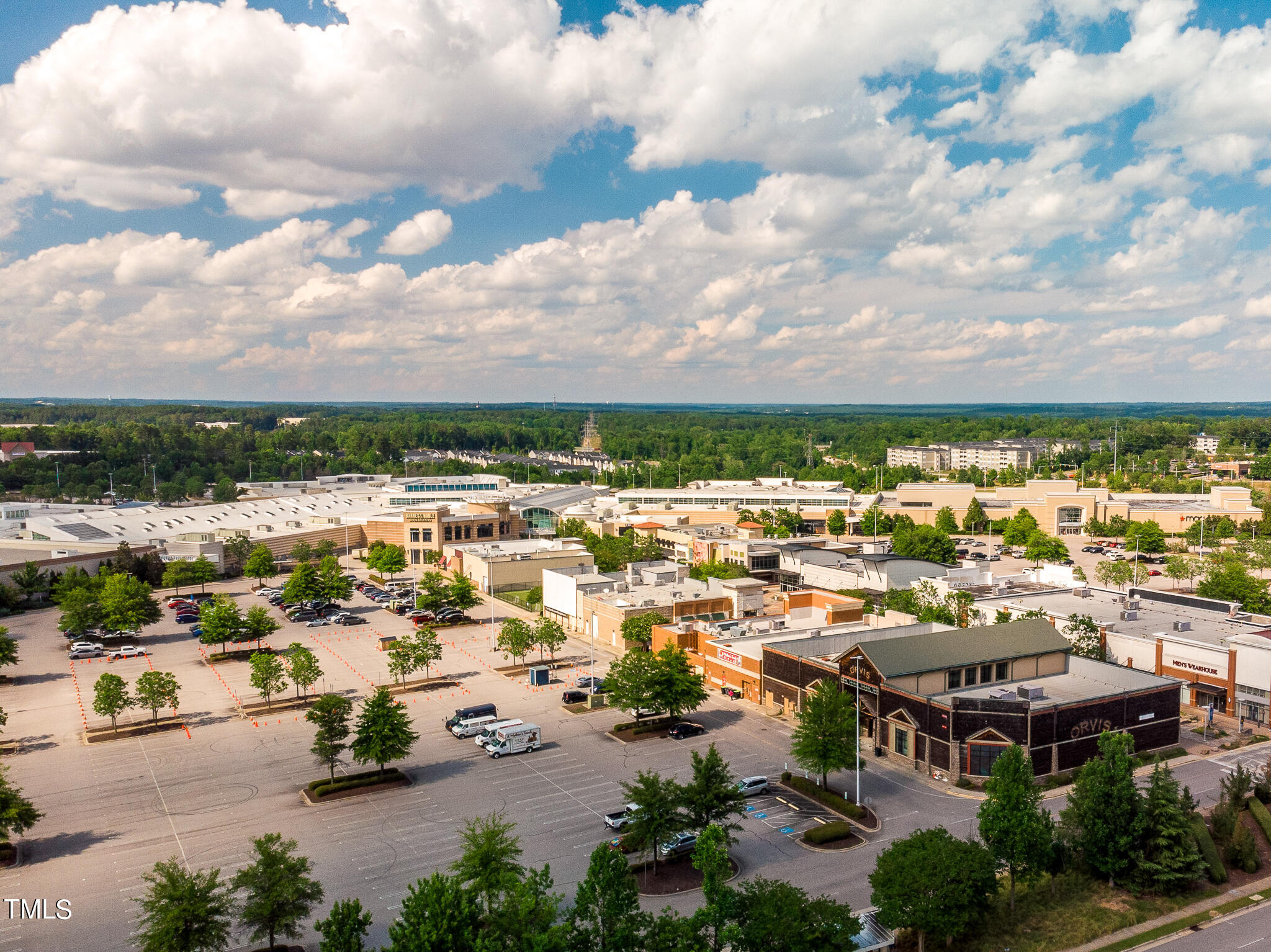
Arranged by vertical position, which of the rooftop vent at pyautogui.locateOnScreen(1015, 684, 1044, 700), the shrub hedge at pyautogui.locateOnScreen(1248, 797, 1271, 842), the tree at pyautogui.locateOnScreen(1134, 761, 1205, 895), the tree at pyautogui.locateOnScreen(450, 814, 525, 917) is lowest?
the shrub hedge at pyautogui.locateOnScreen(1248, 797, 1271, 842)

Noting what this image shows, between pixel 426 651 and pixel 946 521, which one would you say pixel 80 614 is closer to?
pixel 426 651

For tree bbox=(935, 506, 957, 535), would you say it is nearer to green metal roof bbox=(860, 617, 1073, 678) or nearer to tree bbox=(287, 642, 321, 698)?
green metal roof bbox=(860, 617, 1073, 678)

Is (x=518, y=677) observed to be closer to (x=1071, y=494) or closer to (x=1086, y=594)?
(x=1086, y=594)

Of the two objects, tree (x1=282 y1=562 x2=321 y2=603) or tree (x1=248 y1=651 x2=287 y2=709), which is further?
tree (x1=282 y1=562 x2=321 y2=603)

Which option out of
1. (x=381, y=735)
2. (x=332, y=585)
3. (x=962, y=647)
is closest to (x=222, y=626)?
(x=332, y=585)

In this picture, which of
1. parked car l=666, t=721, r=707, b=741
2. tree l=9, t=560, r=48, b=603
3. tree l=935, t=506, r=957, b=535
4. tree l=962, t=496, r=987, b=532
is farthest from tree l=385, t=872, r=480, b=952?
tree l=962, t=496, r=987, b=532

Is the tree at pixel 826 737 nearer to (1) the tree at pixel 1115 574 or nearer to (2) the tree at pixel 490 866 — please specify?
(2) the tree at pixel 490 866

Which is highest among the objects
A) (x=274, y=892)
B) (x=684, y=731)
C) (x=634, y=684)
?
(x=274, y=892)

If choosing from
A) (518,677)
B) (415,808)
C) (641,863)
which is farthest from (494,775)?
(518,677)
